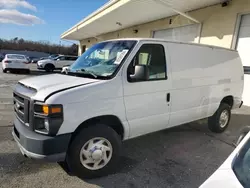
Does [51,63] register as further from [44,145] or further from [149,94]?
[44,145]

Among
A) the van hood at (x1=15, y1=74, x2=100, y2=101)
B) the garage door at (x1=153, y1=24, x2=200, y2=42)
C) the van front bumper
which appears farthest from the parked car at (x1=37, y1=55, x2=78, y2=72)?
the van front bumper

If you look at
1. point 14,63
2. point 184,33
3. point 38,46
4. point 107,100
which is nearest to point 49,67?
point 14,63

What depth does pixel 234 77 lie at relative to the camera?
5543 mm

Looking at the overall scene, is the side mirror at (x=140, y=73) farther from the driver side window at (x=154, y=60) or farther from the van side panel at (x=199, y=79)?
the van side panel at (x=199, y=79)

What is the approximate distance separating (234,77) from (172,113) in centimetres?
266

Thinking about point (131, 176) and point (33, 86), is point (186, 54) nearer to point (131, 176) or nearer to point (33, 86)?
point (131, 176)

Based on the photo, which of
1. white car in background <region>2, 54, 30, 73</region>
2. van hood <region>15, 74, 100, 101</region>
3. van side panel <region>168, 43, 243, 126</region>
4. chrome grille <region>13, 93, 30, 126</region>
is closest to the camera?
van hood <region>15, 74, 100, 101</region>

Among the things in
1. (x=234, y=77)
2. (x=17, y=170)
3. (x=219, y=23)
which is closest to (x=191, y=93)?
(x=234, y=77)

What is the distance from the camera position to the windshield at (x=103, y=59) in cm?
330

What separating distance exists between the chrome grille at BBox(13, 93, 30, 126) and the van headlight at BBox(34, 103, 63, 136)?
22 centimetres

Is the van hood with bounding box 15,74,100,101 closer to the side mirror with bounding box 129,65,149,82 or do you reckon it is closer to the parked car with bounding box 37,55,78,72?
the side mirror with bounding box 129,65,149,82

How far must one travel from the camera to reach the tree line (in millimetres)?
60362

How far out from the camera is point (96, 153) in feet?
10.1

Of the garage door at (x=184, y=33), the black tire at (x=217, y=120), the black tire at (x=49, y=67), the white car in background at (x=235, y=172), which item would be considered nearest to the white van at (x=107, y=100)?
the black tire at (x=217, y=120)
